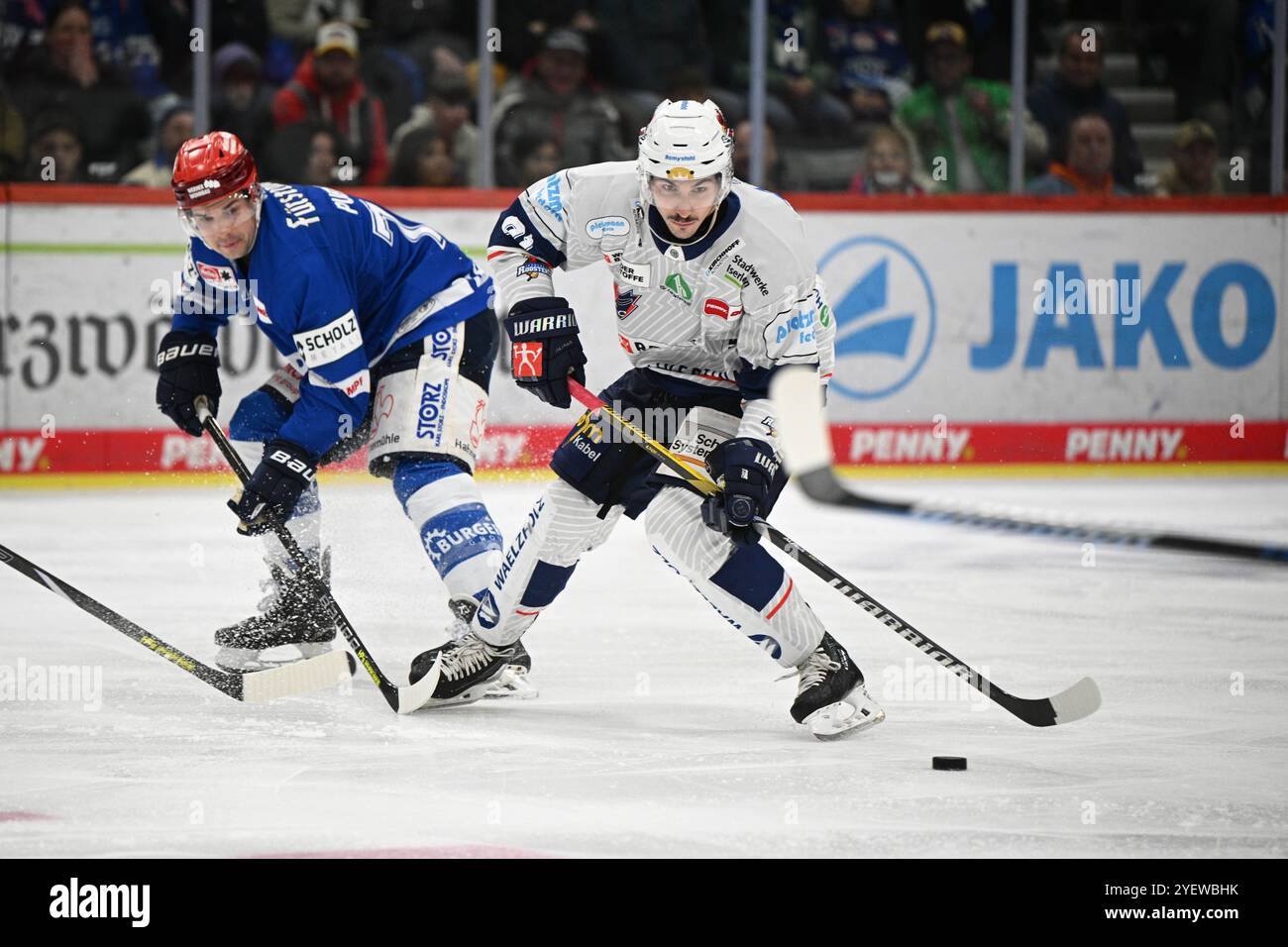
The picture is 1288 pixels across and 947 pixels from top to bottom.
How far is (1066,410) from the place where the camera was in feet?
27.0

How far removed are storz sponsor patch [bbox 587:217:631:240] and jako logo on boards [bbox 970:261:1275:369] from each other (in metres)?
4.69

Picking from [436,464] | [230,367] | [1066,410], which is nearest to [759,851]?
[436,464]

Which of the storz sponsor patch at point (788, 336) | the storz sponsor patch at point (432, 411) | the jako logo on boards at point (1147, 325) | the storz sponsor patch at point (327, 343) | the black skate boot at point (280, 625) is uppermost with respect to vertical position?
the storz sponsor patch at point (788, 336)

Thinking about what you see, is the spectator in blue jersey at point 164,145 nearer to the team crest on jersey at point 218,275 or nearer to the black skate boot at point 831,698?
the team crest on jersey at point 218,275

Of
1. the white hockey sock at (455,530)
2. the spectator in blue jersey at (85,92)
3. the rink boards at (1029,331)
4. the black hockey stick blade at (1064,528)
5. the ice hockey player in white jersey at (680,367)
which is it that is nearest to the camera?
the black hockey stick blade at (1064,528)

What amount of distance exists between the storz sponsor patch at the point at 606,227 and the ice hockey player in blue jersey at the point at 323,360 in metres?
0.55

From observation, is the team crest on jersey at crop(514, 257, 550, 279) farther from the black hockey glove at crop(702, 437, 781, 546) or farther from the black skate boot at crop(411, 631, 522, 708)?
the black skate boot at crop(411, 631, 522, 708)

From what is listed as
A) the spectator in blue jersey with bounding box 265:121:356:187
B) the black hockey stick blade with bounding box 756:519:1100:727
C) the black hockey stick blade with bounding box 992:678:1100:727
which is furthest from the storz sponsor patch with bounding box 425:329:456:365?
the spectator in blue jersey with bounding box 265:121:356:187

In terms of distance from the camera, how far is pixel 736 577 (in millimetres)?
3676

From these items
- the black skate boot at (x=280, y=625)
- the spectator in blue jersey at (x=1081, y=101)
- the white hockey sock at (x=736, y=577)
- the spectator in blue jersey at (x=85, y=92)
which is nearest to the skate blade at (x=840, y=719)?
the white hockey sock at (x=736, y=577)

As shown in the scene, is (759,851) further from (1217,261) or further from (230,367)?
(1217,261)

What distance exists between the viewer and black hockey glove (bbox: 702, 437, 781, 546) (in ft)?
11.5

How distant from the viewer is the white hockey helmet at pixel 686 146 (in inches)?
136
